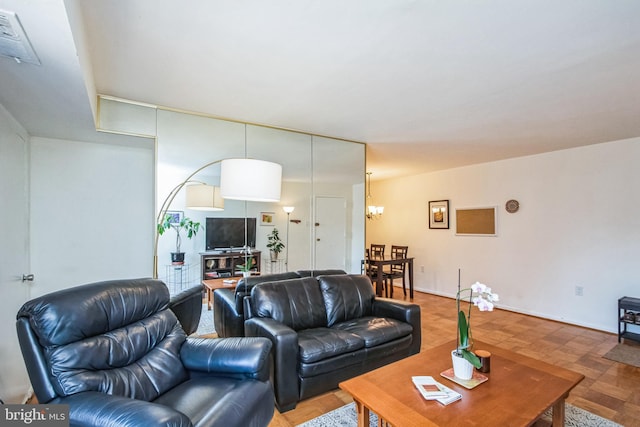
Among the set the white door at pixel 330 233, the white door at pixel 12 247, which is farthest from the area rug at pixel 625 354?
the white door at pixel 12 247

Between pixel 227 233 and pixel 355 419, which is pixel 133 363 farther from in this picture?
pixel 227 233

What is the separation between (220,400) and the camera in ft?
4.89

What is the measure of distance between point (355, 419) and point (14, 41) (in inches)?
108

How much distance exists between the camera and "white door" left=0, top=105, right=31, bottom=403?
75.7 inches

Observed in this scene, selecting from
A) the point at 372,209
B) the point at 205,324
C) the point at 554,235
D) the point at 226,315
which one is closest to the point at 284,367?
the point at 226,315

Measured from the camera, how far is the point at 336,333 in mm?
2492

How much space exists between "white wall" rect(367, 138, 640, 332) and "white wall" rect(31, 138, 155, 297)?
5046mm

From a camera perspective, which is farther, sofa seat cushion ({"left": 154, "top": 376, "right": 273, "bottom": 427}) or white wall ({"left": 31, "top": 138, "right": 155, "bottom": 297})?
white wall ({"left": 31, "top": 138, "right": 155, "bottom": 297})

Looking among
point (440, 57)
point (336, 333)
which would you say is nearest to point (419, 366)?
point (336, 333)

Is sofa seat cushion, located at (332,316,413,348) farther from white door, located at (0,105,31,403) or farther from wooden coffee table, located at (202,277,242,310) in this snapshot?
white door, located at (0,105,31,403)

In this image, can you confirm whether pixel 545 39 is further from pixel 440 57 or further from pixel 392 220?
pixel 392 220

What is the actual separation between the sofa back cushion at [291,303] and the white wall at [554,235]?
3591mm

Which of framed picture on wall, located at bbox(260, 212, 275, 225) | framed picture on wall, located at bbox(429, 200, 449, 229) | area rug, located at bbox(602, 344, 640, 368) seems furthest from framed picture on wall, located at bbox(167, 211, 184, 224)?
framed picture on wall, located at bbox(429, 200, 449, 229)

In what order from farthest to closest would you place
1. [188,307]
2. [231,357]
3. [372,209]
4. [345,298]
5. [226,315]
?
1. [372,209]
2. [345,298]
3. [226,315]
4. [188,307]
5. [231,357]
